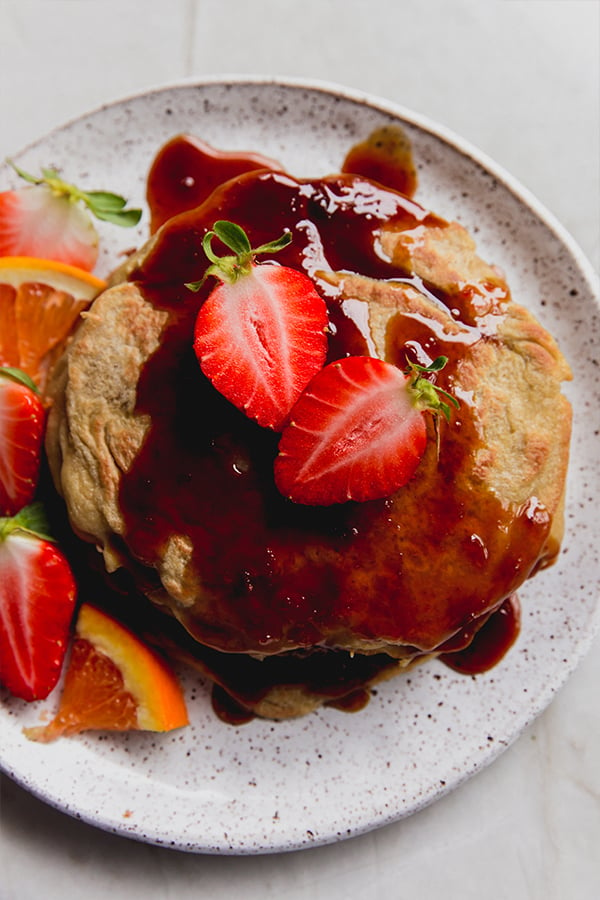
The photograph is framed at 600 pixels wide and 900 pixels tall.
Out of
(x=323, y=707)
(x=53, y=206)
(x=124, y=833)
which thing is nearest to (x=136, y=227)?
(x=53, y=206)

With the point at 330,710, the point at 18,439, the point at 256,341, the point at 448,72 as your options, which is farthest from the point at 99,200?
the point at 330,710

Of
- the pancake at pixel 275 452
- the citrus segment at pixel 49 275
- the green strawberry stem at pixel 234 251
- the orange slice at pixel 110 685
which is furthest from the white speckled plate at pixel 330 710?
the green strawberry stem at pixel 234 251

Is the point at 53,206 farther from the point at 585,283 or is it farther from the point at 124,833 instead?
the point at 124,833

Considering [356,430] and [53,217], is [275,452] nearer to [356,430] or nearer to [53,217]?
[356,430]

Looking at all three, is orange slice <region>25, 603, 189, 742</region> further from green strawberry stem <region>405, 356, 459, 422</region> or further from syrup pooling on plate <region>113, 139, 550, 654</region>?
green strawberry stem <region>405, 356, 459, 422</region>

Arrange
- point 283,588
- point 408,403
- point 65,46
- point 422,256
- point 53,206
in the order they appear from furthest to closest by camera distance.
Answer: point 65,46, point 53,206, point 422,256, point 283,588, point 408,403

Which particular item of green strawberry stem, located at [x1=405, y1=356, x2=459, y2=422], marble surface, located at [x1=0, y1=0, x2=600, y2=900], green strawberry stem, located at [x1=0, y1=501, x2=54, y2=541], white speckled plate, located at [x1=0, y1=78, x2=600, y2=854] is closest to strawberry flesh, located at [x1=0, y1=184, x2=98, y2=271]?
white speckled plate, located at [x1=0, y1=78, x2=600, y2=854]
